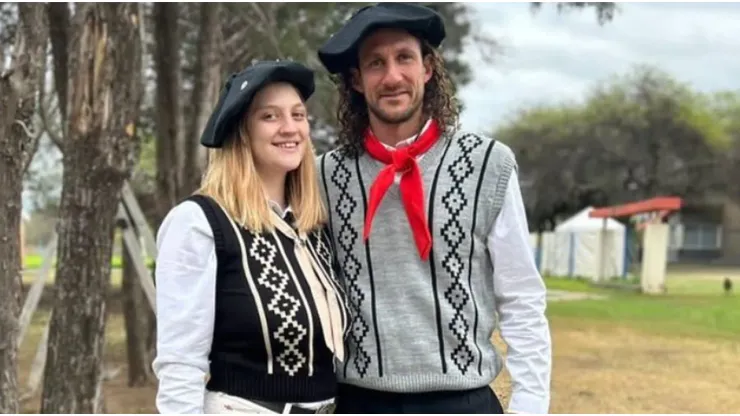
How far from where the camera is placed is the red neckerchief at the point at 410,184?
223 cm

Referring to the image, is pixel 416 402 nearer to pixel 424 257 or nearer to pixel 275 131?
pixel 424 257

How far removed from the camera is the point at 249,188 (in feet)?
7.20

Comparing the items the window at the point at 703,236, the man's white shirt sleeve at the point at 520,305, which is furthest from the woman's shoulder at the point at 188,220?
the window at the point at 703,236

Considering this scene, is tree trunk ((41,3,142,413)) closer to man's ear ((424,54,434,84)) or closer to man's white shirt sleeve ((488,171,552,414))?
man's ear ((424,54,434,84))

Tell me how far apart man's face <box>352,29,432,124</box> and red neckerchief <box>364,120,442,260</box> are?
0.22 feet

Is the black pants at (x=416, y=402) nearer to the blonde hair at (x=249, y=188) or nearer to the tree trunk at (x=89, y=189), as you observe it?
the blonde hair at (x=249, y=188)

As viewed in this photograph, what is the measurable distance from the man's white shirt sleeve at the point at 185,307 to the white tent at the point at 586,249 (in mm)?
23300

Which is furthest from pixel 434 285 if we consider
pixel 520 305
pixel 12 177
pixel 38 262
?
pixel 38 262

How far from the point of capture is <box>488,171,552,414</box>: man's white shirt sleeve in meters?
2.23

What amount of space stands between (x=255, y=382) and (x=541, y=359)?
622 millimetres

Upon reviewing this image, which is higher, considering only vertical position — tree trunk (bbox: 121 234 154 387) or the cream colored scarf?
the cream colored scarf

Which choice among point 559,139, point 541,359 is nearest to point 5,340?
point 541,359

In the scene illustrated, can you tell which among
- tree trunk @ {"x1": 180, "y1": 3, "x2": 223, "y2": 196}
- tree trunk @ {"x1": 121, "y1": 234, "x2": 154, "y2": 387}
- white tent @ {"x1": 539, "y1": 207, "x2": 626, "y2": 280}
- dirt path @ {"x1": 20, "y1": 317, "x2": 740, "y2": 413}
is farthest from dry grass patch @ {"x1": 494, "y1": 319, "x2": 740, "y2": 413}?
white tent @ {"x1": 539, "y1": 207, "x2": 626, "y2": 280}

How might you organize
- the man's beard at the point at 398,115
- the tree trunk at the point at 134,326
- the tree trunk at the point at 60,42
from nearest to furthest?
the man's beard at the point at 398,115, the tree trunk at the point at 60,42, the tree trunk at the point at 134,326
